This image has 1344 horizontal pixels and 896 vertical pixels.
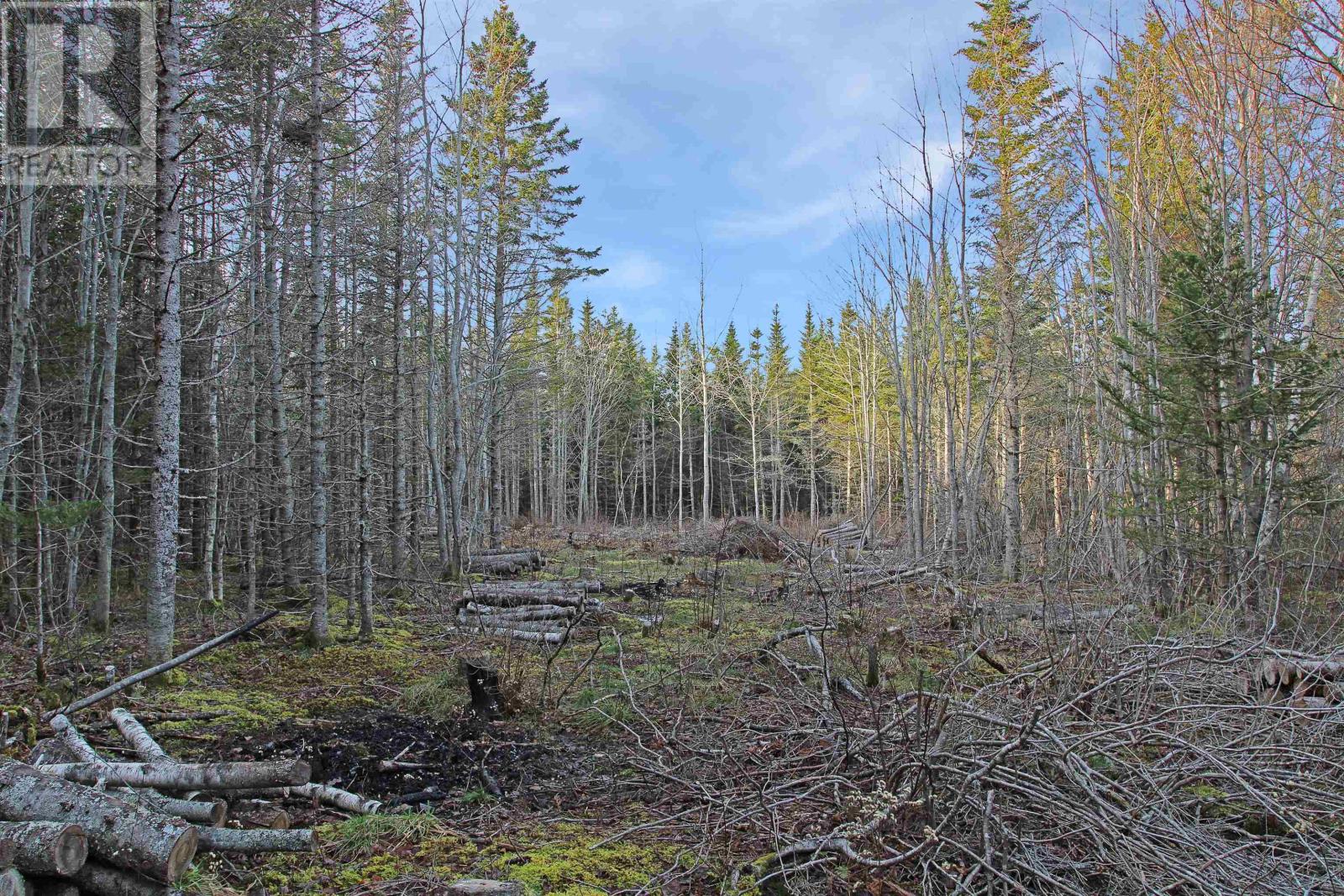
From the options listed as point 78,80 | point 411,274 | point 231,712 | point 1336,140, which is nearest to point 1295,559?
point 1336,140

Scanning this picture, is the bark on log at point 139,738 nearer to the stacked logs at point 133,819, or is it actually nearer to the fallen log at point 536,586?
the stacked logs at point 133,819

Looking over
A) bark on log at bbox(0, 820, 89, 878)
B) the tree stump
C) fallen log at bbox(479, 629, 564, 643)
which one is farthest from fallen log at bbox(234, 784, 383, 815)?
fallen log at bbox(479, 629, 564, 643)

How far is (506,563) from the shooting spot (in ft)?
41.1

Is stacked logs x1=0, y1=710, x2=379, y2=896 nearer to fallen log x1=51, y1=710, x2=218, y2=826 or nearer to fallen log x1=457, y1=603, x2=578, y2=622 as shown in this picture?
fallen log x1=51, y1=710, x2=218, y2=826

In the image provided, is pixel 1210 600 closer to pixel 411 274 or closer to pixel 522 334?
pixel 411 274

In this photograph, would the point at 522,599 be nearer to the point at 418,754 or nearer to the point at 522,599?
the point at 522,599

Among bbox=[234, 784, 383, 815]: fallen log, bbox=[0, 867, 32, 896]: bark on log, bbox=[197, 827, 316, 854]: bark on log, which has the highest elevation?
bbox=[0, 867, 32, 896]: bark on log

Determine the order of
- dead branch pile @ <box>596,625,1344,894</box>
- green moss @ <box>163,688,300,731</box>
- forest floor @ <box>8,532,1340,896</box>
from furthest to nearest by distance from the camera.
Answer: green moss @ <box>163,688,300,731</box>, forest floor @ <box>8,532,1340,896</box>, dead branch pile @ <box>596,625,1344,894</box>

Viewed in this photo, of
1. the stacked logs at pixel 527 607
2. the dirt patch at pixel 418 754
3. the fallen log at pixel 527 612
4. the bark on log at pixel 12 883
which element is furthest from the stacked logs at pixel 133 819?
the fallen log at pixel 527 612

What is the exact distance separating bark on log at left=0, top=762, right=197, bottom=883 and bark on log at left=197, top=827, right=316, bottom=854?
43 cm

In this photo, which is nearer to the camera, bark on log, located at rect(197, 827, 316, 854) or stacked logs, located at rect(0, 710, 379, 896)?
stacked logs, located at rect(0, 710, 379, 896)

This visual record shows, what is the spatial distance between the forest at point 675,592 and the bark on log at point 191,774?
0.02 m

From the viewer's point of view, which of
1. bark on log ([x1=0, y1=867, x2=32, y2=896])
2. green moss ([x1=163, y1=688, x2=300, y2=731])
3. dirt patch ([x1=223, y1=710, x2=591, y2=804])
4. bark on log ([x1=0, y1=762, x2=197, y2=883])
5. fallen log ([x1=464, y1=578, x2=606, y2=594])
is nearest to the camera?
bark on log ([x1=0, y1=867, x2=32, y2=896])

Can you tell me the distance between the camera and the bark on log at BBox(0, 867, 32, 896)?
218 centimetres
